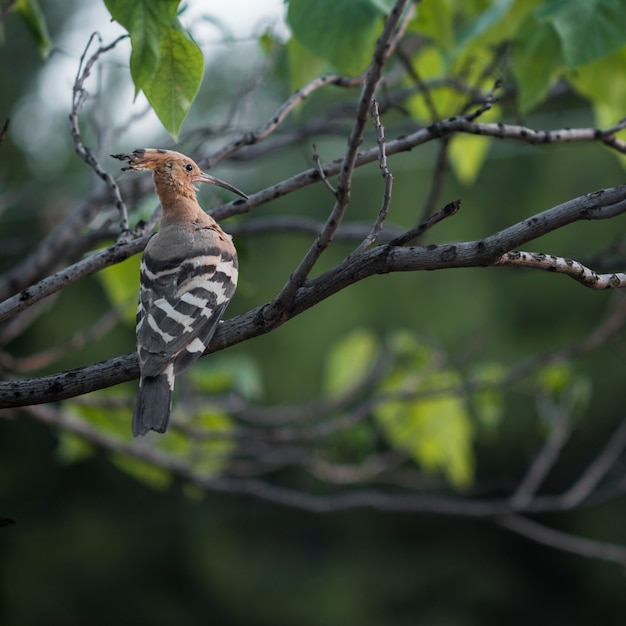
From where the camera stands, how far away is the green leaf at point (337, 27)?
5.98 ft

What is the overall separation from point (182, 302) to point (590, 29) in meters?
1.04

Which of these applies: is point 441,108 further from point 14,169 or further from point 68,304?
point 14,169

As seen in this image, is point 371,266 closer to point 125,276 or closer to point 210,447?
point 125,276

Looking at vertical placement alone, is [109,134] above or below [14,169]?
below

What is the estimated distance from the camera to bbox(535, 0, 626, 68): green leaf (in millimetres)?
1796

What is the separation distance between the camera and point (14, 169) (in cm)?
927

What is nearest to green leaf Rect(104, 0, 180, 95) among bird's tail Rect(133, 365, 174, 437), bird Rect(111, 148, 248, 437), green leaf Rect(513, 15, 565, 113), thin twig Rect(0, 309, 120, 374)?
bird Rect(111, 148, 248, 437)

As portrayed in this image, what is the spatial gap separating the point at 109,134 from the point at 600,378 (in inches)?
157

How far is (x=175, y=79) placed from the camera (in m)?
1.47

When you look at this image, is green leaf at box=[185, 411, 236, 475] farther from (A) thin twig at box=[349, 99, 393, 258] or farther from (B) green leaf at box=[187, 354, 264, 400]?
(A) thin twig at box=[349, 99, 393, 258]

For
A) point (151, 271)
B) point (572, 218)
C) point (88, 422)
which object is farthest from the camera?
point (88, 422)

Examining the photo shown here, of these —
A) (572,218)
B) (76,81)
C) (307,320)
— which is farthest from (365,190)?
(572,218)

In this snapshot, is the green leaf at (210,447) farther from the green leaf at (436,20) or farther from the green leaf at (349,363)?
the green leaf at (436,20)

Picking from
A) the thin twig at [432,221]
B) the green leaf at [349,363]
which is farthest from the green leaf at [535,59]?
the green leaf at [349,363]
